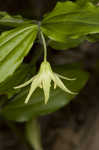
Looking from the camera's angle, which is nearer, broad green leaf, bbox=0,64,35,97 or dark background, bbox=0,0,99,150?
broad green leaf, bbox=0,64,35,97

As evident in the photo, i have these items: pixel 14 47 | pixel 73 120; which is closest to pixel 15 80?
pixel 14 47

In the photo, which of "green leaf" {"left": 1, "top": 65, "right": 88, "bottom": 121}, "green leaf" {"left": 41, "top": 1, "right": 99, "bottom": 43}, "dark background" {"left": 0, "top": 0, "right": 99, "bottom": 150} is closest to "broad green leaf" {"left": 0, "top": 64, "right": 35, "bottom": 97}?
"green leaf" {"left": 1, "top": 65, "right": 88, "bottom": 121}

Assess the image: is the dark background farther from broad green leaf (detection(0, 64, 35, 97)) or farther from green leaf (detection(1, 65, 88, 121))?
broad green leaf (detection(0, 64, 35, 97))

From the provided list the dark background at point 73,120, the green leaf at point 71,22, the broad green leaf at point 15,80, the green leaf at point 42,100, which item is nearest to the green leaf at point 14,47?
the green leaf at point 71,22

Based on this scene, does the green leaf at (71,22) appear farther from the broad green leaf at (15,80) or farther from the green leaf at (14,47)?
the broad green leaf at (15,80)

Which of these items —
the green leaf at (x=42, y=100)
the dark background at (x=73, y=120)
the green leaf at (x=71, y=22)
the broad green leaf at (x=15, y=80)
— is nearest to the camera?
the green leaf at (x=71, y=22)

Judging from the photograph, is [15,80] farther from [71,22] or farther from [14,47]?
[71,22]
